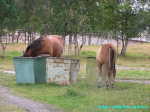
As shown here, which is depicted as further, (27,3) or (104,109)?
(27,3)

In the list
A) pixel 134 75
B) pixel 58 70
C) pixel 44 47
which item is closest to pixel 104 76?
pixel 58 70

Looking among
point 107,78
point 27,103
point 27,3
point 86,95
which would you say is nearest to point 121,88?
point 107,78

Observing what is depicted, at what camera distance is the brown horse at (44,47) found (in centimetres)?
1856

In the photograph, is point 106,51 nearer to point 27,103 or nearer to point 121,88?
point 121,88

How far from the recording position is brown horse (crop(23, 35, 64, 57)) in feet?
60.9

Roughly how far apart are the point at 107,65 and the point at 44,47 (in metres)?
3.43

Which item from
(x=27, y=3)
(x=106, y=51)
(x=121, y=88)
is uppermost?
(x=27, y=3)

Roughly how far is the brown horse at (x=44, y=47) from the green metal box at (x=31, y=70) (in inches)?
44.8

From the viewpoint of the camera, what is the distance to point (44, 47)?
19031mm

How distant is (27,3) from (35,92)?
1895 centimetres

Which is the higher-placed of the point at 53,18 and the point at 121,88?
the point at 53,18

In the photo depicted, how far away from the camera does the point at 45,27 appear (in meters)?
40.2

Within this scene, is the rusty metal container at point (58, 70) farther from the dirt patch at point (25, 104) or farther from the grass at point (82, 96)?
the dirt patch at point (25, 104)

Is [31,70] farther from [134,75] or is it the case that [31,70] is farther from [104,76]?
[134,75]
